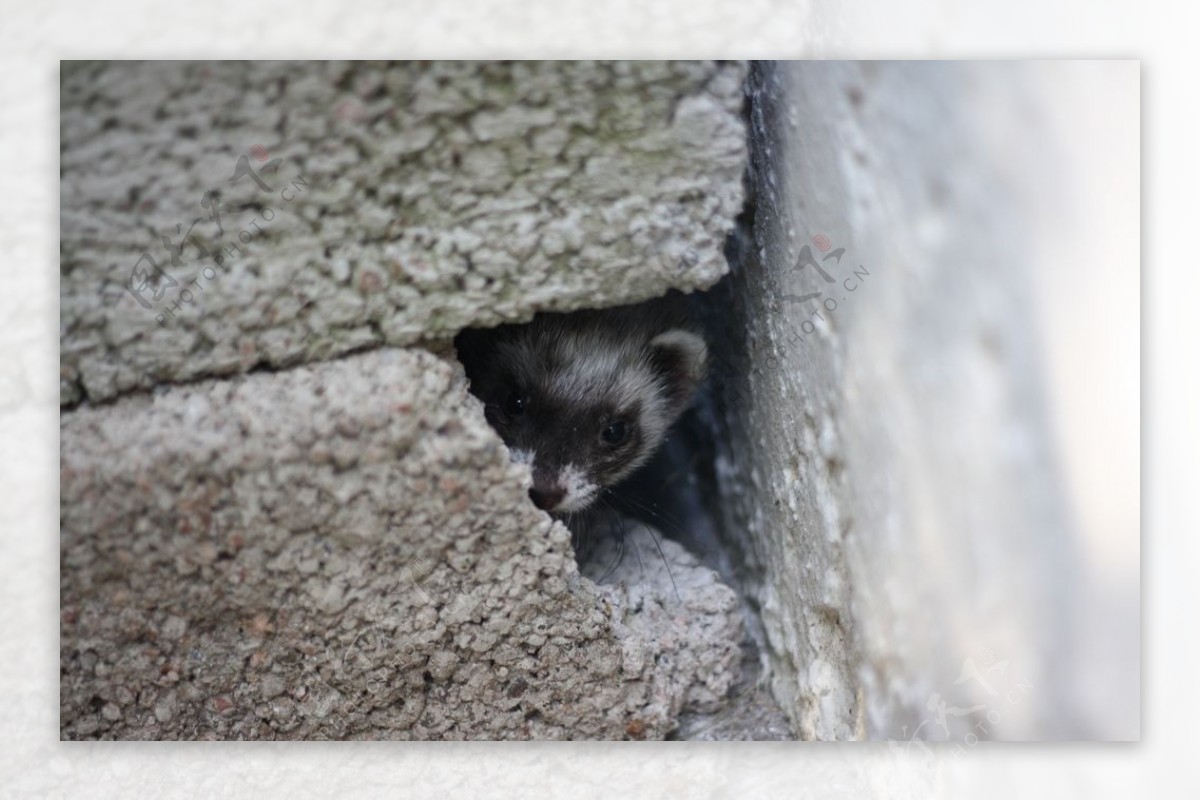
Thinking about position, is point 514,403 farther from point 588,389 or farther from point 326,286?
point 326,286

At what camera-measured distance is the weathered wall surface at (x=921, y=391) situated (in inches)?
67.3

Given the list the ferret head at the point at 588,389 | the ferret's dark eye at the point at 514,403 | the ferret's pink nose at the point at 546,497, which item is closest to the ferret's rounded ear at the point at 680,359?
the ferret head at the point at 588,389

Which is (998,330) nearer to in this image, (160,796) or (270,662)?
(270,662)

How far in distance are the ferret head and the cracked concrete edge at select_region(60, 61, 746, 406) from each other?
42 centimetres

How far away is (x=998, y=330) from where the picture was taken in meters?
1.73

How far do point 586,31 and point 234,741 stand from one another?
1389mm

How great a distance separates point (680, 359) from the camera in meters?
2.34

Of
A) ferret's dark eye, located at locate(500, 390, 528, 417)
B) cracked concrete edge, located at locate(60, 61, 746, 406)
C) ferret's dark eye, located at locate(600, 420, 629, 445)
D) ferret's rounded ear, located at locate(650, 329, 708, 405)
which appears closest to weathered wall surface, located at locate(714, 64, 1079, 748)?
cracked concrete edge, located at locate(60, 61, 746, 406)

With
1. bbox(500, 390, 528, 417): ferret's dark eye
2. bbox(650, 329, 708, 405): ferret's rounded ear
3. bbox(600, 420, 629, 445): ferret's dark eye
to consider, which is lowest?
bbox(600, 420, 629, 445): ferret's dark eye

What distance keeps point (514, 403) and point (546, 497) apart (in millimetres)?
275

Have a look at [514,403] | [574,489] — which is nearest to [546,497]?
[574,489]

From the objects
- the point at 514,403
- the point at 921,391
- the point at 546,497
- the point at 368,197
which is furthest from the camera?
the point at 514,403

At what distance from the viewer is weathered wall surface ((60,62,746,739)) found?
182cm

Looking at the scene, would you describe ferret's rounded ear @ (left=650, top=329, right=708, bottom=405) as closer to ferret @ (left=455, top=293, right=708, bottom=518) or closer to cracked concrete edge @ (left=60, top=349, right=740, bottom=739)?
ferret @ (left=455, top=293, right=708, bottom=518)
